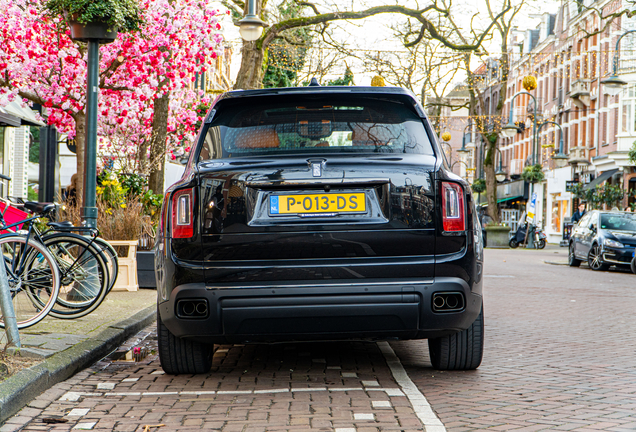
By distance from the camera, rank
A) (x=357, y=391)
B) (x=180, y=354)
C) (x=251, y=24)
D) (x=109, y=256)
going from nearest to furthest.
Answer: (x=357, y=391) → (x=180, y=354) → (x=109, y=256) → (x=251, y=24)

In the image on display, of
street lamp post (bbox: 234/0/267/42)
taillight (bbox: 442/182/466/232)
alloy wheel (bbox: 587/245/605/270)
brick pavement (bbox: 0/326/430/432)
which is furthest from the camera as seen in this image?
alloy wheel (bbox: 587/245/605/270)

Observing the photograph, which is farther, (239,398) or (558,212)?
(558,212)

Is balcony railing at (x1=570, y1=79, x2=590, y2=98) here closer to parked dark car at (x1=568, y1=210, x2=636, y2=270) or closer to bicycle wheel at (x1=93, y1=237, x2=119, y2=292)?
parked dark car at (x1=568, y1=210, x2=636, y2=270)

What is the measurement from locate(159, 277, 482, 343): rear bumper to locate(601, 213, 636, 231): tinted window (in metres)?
16.1

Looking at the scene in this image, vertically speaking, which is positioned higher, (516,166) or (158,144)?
(516,166)

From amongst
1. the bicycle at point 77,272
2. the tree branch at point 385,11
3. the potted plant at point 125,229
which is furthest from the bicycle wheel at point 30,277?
the tree branch at point 385,11

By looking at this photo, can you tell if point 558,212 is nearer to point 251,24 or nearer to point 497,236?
point 497,236

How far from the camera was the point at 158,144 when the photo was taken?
559 inches

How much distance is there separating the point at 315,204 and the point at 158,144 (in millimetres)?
10196

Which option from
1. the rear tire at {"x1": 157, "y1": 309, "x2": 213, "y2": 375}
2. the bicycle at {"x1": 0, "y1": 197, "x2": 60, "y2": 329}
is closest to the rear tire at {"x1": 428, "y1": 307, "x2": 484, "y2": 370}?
the rear tire at {"x1": 157, "y1": 309, "x2": 213, "y2": 375}

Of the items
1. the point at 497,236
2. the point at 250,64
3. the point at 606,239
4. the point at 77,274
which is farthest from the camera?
the point at 497,236

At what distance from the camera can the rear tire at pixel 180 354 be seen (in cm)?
507

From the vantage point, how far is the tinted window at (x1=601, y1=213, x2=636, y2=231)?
19453mm

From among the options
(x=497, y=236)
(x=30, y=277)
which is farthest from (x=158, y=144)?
(x=497, y=236)
